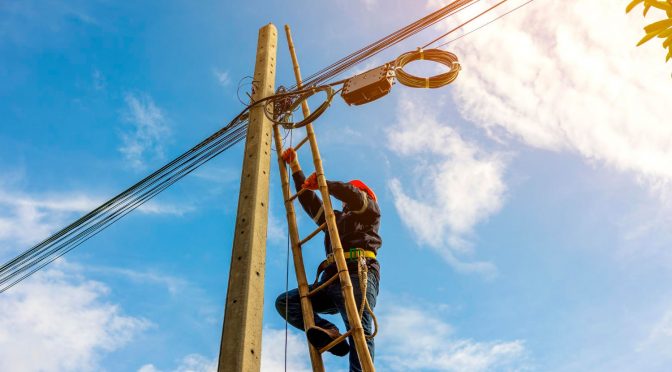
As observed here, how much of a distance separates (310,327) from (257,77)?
9.75 ft

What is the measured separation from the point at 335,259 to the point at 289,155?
146 centimetres

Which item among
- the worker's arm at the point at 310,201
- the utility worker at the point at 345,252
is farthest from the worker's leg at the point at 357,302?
the worker's arm at the point at 310,201

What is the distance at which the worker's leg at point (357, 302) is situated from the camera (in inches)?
157

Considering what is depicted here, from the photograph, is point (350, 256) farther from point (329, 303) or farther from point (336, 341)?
point (336, 341)

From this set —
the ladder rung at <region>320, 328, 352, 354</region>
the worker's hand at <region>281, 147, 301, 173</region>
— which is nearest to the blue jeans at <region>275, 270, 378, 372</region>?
the ladder rung at <region>320, 328, 352, 354</region>

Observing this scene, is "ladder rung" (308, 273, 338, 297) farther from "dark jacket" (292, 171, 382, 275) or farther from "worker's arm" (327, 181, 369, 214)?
"worker's arm" (327, 181, 369, 214)

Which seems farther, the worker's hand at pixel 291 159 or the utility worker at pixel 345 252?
the worker's hand at pixel 291 159

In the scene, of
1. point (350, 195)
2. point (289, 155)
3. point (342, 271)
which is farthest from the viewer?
point (289, 155)

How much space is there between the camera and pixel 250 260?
13.3ft

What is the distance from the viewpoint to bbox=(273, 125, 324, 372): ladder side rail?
4102mm

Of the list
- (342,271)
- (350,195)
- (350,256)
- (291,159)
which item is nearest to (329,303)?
(350,256)

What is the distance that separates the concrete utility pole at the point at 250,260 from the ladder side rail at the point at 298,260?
0.84 feet

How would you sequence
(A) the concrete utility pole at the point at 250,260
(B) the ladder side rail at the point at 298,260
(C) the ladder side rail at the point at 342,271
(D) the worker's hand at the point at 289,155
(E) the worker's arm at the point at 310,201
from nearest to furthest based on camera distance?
(A) the concrete utility pole at the point at 250,260, (C) the ladder side rail at the point at 342,271, (B) the ladder side rail at the point at 298,260, (E) the worker's arm at the point at 310,201, (D) the worker's hand at the point at 289,155

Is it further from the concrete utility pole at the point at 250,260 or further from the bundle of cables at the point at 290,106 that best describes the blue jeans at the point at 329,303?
the bundle of cables at the point at 290,106
